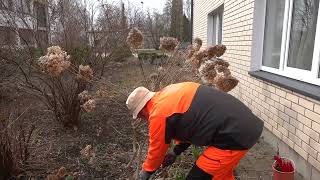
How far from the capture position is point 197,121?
2.40m

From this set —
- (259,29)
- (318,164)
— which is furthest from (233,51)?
(318,164)

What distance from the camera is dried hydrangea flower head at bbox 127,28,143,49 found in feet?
12.8

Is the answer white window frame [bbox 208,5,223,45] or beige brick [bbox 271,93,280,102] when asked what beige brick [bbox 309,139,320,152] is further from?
white window frame [bbox 208,5,223,45]

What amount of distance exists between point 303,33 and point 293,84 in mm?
683

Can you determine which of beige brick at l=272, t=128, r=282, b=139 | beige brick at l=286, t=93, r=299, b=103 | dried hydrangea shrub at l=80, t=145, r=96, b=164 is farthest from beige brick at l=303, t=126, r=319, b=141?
dried hydrangea shrub at l=80, t=145, r=96, b=164

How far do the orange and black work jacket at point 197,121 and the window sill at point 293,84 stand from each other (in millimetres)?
1031

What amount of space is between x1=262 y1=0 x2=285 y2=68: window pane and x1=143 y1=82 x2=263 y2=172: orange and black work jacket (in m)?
2.41

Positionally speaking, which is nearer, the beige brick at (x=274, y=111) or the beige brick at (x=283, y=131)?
the beige brick at (x=283, y=131)

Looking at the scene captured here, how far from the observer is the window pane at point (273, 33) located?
449 cm

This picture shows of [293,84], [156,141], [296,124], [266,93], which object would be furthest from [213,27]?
[156,141]

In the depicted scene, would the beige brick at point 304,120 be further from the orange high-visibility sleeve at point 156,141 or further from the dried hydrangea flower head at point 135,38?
the dried hydrangea flower head at point 135,38

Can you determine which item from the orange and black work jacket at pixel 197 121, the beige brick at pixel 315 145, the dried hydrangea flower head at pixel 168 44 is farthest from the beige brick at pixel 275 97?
the orange and black work jacket at pixel 197 121

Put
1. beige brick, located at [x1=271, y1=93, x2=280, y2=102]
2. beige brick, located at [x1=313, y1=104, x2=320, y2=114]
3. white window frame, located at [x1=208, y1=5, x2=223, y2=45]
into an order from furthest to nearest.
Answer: white window frame, located at [x1=208, y1=5, x2=223, y2=45] < beige brick, located at [x1=271, y1=93, x2=280, y2=102] < beige brick, located at [x1=313, y1=104, x2=320, y2=114]

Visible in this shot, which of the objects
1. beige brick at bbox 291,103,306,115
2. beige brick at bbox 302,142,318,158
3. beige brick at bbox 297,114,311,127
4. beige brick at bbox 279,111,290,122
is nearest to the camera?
beige brick at bbox 302,142,318,158
